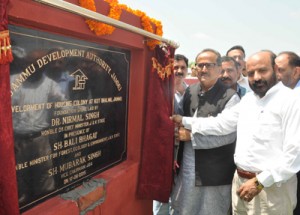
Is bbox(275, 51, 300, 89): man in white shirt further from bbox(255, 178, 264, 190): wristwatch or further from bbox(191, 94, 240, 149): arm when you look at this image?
bbox(255, 178, 264, 190): wristwatch

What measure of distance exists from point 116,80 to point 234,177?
1366 mm

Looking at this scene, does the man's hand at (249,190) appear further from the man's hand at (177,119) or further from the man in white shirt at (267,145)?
the man's hand at (177,119)

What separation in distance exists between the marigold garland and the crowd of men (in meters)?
0.50

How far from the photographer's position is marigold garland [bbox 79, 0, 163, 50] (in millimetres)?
1805

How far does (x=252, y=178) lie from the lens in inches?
86.8

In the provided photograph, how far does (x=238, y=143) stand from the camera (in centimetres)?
240

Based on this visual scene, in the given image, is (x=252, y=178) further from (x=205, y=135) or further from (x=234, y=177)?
(x=205, y=135)

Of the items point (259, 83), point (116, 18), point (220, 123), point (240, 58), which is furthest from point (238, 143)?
point (240, 58)

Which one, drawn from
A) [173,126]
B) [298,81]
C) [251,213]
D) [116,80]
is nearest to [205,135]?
[173,126]

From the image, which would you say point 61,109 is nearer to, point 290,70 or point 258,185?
point 258,185

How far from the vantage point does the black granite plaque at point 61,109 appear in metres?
1.56

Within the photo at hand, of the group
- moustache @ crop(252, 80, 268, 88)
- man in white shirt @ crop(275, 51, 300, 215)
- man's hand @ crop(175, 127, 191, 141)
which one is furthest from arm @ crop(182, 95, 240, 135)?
man in white shirt @ crop(275, 51, 300, 215)

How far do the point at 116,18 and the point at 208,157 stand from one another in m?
1.50

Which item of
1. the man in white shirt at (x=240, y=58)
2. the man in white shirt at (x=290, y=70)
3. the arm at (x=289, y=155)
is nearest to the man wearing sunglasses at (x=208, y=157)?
the arm at (x=289, y=155)
